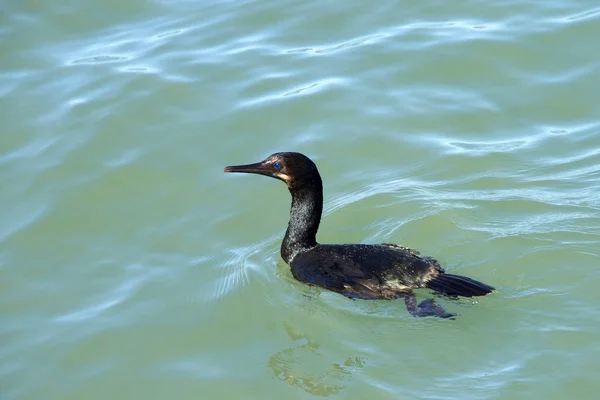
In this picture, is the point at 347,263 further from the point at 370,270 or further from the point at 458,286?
the point at 458,286

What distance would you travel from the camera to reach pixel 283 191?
9438 mm

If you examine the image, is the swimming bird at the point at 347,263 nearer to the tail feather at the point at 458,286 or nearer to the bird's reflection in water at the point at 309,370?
the tail feather at the point at 458,286

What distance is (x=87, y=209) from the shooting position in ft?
30.6

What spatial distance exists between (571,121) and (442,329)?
385 cm

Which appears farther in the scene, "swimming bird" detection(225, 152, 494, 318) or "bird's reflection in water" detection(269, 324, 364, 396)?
"swimming bird" detection(225, 152, 494, 318)

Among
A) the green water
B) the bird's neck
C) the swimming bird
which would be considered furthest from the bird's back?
the bird's neck

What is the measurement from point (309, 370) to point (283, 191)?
282cm

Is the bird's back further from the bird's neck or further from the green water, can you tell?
the bird's neck

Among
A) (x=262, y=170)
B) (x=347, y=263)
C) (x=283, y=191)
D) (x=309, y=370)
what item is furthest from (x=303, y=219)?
(x=309, y=370)

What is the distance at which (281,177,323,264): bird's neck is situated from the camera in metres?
8.24

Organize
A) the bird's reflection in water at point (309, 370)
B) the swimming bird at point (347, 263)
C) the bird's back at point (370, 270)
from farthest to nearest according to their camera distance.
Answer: the bird's back at point (370, 270) → the swimming bird at point (347, 263) → the bird's reflection in water at point (309, 370)

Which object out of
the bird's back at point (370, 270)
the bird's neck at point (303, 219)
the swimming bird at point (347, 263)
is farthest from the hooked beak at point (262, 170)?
the bird's back at point (370, 270)

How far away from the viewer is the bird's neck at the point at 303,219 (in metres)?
8.24

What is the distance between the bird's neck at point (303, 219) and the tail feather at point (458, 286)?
1.27 m
